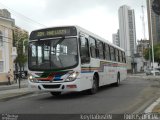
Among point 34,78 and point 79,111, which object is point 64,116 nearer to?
point 79,111

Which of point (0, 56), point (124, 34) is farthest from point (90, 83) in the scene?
point (124, 34)

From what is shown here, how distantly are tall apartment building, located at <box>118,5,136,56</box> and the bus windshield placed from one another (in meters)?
75.3

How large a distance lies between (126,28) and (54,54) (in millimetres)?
79262

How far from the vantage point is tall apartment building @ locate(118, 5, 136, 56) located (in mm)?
91000

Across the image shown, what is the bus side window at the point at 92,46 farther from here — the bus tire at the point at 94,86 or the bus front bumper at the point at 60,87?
the bus front bumper at the point at 60,87

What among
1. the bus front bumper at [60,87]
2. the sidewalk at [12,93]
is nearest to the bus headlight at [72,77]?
the bus front bumper at [60,87]

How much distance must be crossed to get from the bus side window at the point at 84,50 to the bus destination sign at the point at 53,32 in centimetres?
65

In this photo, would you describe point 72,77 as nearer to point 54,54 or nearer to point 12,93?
point 54,54

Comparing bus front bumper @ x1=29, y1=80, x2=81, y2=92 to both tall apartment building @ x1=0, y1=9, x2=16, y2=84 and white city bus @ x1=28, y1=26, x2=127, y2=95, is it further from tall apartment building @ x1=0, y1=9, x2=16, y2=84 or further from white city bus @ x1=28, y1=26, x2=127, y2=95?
tall apartment building @ x1=0, y1=9, x2=16, y2=84

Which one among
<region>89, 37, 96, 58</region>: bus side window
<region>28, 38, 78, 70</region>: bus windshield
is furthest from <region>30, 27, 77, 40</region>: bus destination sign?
<region>89, 37, 96, 58</region>: bus side window

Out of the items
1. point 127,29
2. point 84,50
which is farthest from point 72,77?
point 127,29

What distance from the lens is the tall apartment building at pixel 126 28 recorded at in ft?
299

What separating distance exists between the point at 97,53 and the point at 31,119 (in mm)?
8983

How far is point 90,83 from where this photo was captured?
53.6 ft
